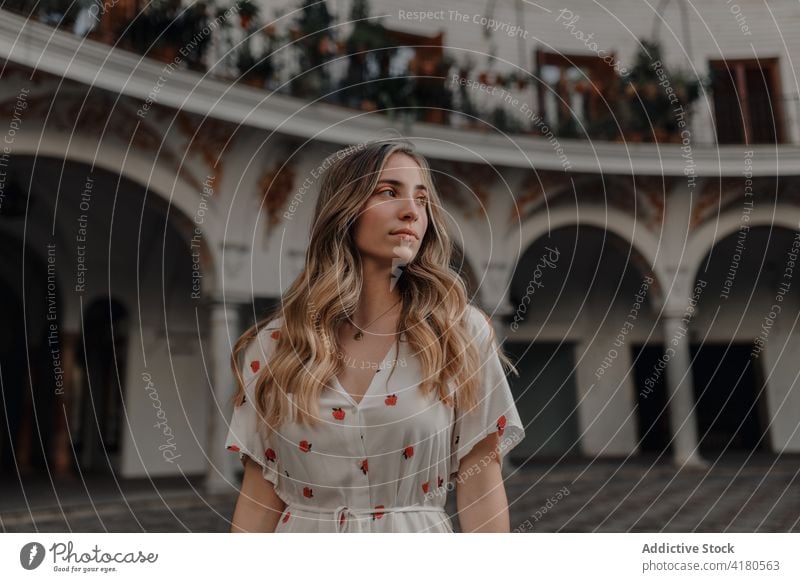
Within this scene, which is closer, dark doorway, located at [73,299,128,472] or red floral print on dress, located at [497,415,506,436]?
red floral print on dress, located at [497,415,506,436]

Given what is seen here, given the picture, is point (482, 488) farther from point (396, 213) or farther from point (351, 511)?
point (396, 213)

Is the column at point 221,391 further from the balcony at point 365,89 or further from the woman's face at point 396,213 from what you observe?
the woman's face at point 396,213

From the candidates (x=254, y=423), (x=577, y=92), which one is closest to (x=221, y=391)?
(x=577, y=92)

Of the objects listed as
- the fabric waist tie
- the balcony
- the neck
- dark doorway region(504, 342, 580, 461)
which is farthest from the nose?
dark doorway region(504, 342, 580, 461)

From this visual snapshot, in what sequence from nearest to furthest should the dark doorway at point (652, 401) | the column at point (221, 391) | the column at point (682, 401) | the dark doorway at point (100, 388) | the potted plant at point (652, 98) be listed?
the potted plant at point (652, 98), the column at point (221, 391), the column at point (682, 401), the dark doorway at point (652, 401), the dark doorway at point (100, 388)

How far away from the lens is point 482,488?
3.60 ft

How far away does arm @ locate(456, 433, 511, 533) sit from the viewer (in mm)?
1099

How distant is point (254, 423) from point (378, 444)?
23 cm

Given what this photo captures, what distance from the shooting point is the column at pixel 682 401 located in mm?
4371

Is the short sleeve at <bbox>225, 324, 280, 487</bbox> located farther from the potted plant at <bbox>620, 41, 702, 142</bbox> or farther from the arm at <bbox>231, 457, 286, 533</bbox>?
the potted plant at <bbox>620, 41, 702, 142</bbox>

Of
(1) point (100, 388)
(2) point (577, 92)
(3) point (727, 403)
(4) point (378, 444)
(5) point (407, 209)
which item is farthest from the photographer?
(1) point (100, 388)

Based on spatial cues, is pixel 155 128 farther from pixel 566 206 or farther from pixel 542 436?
pixel 542 436

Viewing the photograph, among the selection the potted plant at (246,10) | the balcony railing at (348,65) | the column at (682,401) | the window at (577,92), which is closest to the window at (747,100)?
the balcony railing at (348,65)

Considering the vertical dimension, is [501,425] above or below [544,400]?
above
